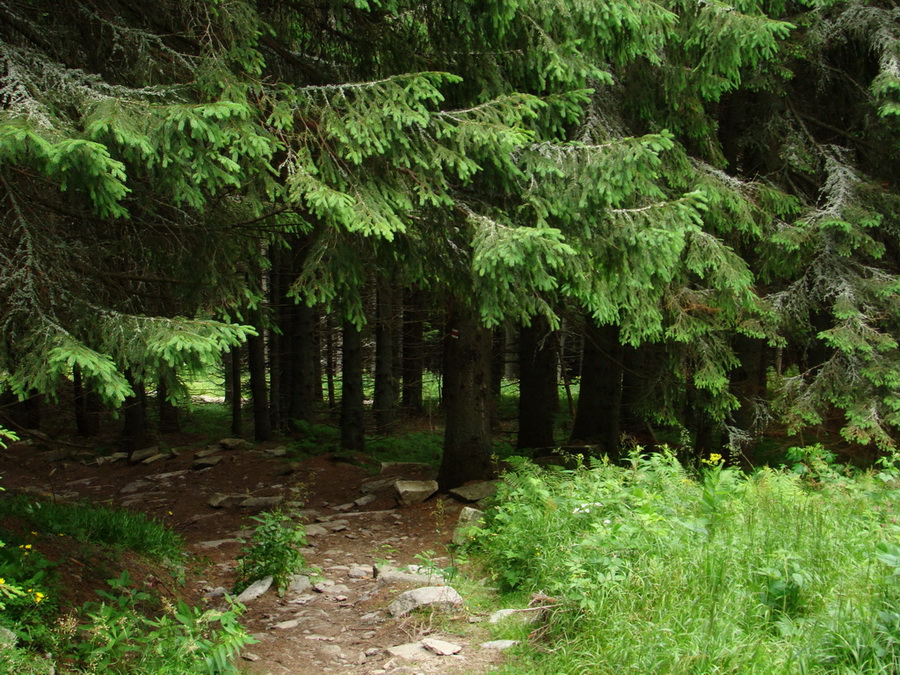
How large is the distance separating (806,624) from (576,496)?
7.84 ft

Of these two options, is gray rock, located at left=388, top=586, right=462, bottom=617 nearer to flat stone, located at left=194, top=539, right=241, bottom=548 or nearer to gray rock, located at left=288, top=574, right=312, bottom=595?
gray rock, located at left=288, top=574, right=312, bottom=595

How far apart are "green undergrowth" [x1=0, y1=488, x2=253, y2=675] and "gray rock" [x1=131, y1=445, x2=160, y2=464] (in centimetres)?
728

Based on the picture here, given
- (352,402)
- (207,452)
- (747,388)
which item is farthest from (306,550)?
(207,452)

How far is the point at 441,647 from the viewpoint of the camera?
437 centimetres

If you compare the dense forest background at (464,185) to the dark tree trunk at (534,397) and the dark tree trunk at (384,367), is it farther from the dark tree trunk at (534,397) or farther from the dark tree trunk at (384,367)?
the dark tree trunk at (384,367)

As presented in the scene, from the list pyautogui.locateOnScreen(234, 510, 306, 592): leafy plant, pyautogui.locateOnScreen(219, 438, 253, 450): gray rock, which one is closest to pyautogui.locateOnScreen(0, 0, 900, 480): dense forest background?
pyautogui.locateOnScreen(234, 510, 306, 592): leafy plant

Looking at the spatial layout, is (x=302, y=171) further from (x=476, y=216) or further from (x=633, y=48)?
(x=633, y=48)

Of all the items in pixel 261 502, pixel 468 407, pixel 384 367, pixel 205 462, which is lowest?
pixel 261 502

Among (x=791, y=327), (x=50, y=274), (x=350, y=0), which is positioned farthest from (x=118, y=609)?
(x=791, y=327)

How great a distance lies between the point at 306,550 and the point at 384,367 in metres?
8.19

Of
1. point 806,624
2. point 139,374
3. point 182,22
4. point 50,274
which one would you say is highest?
point 182,22

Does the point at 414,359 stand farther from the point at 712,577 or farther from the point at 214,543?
the point at 712,577

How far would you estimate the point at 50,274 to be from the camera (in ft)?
14.6

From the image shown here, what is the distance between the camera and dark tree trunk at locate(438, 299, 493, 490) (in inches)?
356
